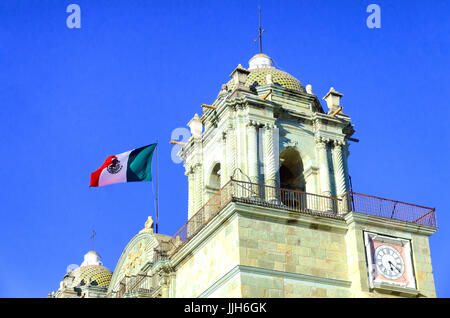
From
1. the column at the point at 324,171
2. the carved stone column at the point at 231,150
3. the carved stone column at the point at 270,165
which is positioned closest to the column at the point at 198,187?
the carved stone column at the point at 231,150

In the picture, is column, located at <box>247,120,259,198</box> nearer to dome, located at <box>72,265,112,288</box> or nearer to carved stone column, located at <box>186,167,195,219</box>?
carved stone column, located at <box>186,167,195,219</box>

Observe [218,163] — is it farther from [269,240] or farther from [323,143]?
[269,240]

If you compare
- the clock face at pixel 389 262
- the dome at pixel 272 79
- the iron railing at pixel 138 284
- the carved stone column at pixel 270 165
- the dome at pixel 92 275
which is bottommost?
the clock face at pixel 389 262

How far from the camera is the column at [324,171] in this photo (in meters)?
32.3

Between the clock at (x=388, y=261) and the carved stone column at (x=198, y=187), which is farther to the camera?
the carved stone column at (x=198, y=187)

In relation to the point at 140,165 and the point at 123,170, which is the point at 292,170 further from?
the point at 123,170

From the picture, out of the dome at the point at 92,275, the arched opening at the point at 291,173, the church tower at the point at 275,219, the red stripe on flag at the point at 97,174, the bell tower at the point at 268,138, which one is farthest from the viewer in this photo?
the dome at the point at 92,275

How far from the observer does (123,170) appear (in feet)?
124

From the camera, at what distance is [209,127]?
117 ft

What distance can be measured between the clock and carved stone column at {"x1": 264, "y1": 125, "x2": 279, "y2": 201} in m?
3.75

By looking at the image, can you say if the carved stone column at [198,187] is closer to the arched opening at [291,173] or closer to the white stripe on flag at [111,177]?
the arched opening at [291,173]

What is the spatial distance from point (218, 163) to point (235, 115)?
2.68m

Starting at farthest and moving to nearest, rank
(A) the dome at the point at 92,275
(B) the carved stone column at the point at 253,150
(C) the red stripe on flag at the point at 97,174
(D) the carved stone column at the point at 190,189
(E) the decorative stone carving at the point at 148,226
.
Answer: (A) the dome at the point at 92,275 → (E) the decorative stone carving at the point at 148,226 → (C) the red stripe on flag at the point at 97,174 → (D) the carved stone column at the point at 190,189 → (B) the carved stone column at the point at 253,150
